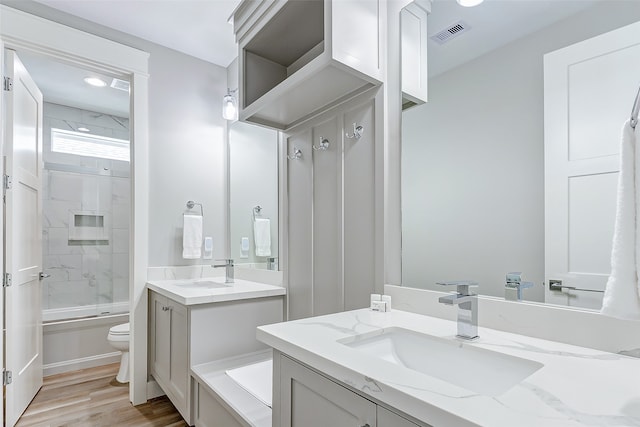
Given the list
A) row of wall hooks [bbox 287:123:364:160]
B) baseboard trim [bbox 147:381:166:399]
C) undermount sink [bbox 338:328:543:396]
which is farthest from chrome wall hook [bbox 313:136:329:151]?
baseboard trim [bbox 147:381:166:399]

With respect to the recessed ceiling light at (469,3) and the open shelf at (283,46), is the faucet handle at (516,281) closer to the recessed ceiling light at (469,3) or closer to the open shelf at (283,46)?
the recessed ceiling light at (469,3)

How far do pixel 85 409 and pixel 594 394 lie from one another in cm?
281

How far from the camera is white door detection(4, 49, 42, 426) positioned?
2.02m

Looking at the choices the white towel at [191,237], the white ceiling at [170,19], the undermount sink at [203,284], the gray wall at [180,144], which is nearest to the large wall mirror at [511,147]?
the undermount sink at [203,284]

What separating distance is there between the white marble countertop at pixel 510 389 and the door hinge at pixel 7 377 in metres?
2.02

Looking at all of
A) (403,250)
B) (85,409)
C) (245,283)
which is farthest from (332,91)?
(85,409)

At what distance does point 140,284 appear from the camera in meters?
2.39

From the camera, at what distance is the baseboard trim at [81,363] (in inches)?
113

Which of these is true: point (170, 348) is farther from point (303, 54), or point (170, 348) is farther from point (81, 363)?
point (303, 54)

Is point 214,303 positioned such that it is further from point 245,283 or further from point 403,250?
point 403,250

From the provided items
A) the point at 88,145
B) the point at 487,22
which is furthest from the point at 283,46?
the point at 88,145

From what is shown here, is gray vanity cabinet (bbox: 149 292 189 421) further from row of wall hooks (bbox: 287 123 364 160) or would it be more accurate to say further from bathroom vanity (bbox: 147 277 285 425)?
row of wall hooks (bbox: 287 123 364 160)

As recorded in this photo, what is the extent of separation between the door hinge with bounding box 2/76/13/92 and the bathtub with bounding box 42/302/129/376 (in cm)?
195

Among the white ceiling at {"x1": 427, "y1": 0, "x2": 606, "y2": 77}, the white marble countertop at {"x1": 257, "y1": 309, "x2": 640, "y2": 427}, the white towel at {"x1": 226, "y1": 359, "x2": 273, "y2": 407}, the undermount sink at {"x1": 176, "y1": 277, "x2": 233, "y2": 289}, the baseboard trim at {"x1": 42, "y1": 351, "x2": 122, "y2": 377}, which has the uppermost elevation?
the white ceiling at {"x1": 427, "y1": 0, "x2": 606, "y2": 77}
